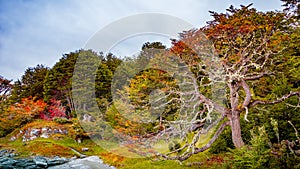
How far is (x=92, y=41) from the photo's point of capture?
8070 millimetres

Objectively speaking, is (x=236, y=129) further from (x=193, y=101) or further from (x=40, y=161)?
(x=40, y=161)

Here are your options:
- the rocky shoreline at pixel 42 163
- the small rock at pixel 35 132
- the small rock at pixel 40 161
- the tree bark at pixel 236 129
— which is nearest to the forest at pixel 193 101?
the tree bark at pixel 236 129

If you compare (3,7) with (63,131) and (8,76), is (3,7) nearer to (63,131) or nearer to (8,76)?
(63,131)

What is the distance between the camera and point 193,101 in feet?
25.3

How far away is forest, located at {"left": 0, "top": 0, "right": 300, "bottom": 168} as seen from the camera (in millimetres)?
6020

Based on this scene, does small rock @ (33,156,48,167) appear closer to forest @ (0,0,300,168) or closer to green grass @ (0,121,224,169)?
green grass @ (0,121,224,169)

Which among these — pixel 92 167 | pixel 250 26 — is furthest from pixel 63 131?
pixel 250 26

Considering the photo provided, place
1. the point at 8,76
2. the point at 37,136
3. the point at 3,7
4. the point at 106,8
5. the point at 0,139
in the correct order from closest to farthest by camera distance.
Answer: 1. the point at 3,7
2. the point at 106,8
3. the point at 37,136
4. the point at 0,139
5. the point at 8,76

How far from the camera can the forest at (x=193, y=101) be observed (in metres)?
6.02

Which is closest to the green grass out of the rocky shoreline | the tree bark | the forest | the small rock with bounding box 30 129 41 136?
the forest

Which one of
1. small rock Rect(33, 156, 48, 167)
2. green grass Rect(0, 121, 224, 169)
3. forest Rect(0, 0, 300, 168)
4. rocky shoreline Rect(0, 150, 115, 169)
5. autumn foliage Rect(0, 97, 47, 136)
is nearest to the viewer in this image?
forest Rect(0, 0, 300, 168)

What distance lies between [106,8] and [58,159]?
757cm

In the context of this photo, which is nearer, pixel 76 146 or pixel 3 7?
pixel 3 7

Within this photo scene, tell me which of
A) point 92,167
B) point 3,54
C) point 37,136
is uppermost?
point 3,54
